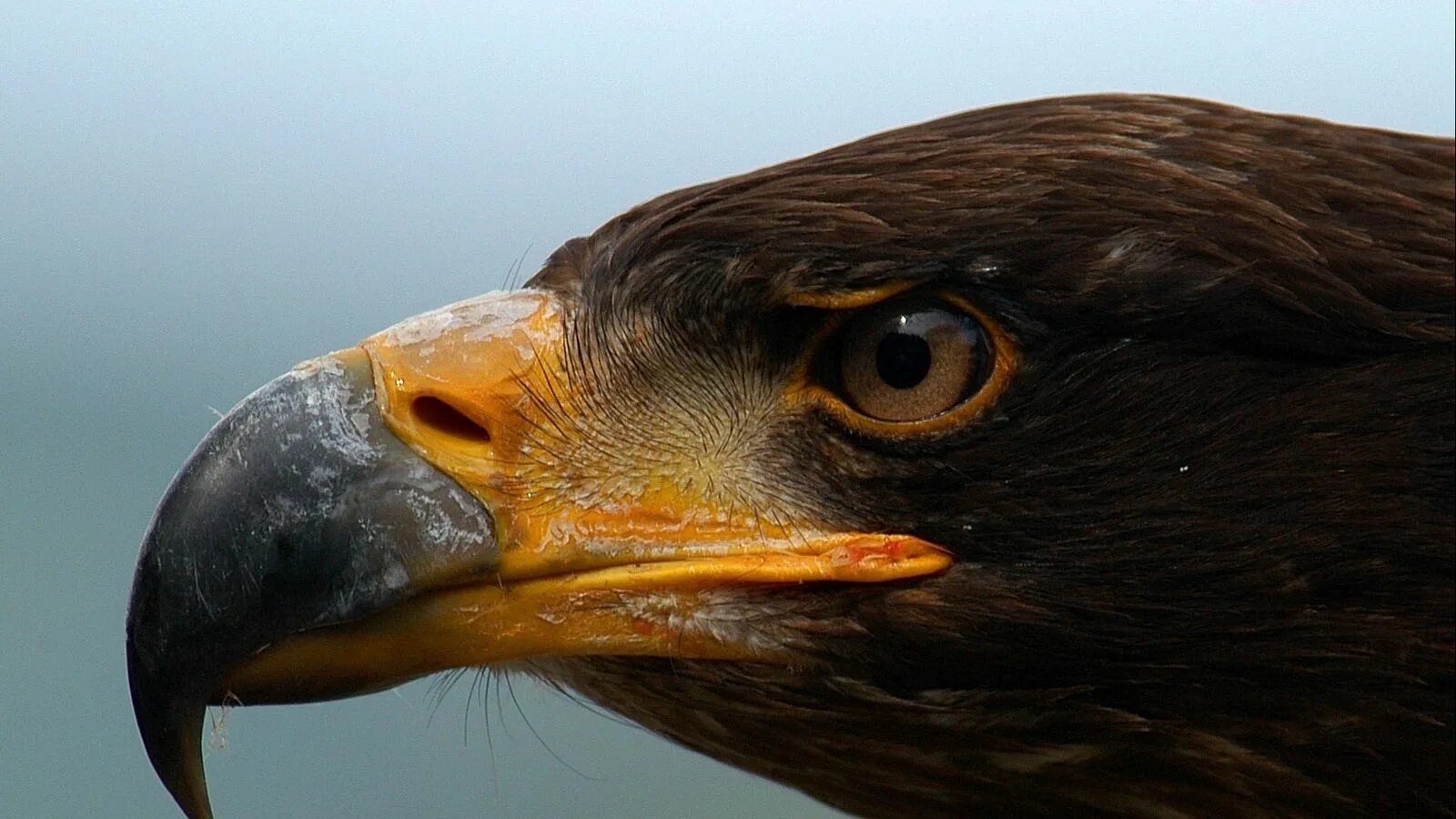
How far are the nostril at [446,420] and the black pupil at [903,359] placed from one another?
1.68 feet

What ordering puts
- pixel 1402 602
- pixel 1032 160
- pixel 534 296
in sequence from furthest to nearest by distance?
1. pixel 534 296
2. pixel 1032 160
3. pixel 1402 602

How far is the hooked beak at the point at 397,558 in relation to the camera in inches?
71.3

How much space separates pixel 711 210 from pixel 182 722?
3.11ft

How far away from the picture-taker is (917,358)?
1842 mm

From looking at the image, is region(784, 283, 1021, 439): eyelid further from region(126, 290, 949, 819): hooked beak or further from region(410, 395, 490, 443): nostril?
region(410, 395, 490, 443): nostril

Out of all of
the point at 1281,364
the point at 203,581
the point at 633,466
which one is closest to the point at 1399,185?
the point at 1281,364

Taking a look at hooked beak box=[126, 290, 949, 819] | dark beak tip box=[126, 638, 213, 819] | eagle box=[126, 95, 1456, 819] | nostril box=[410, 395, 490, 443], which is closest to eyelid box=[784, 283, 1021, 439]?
eagle box=[126, 95, 1456, 819]

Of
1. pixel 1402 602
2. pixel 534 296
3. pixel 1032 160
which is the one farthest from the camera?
pixel 534 296

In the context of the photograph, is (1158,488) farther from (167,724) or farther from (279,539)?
(167,724)

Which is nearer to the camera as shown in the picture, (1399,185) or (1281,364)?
(1281,364)

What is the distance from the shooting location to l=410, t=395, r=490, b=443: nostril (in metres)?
1.91

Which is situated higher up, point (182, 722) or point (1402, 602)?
point (1402, 602)

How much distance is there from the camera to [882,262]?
1.82 m

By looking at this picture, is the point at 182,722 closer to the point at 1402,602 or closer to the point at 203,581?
the point at 203,581
